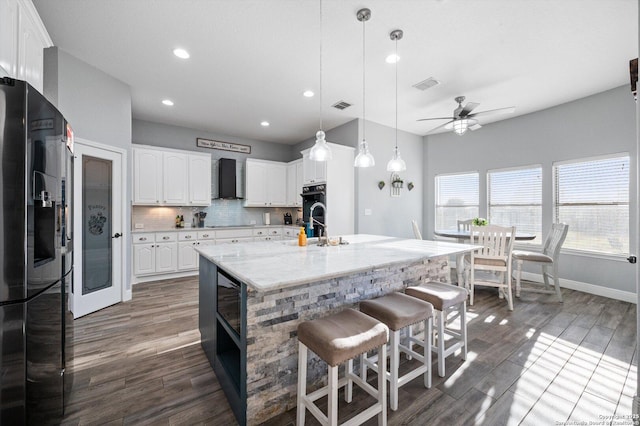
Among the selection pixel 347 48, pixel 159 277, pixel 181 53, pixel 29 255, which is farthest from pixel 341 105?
pixel 159 277

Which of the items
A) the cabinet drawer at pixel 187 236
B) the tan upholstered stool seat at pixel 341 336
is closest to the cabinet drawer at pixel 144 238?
the cabinet drawer at pixel 187 236

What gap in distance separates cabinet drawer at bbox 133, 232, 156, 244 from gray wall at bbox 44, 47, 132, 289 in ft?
2.54

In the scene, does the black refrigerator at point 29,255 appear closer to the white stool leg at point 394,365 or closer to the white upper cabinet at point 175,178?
the white stool leg at point 394,365

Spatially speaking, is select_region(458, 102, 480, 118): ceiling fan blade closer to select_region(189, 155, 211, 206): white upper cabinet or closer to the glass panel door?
select_region(189, 155, 211, 206): white upper cabinet

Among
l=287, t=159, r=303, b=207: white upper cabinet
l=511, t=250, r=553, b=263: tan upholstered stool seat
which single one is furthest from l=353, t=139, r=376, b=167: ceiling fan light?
l=287, t=159, r=303, b=207: white upper cabinet

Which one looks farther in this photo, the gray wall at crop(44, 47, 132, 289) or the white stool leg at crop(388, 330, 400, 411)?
the gray wall at crop(44, 47, 132, 289)

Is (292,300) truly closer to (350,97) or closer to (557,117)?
(350,97)

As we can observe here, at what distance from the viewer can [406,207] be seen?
227 inches

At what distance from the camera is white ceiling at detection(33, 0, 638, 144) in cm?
223

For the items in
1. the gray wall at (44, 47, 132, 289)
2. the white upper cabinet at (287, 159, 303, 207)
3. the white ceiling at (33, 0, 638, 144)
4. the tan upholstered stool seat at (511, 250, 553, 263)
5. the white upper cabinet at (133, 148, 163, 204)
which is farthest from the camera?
the white upper cabinet at (287, 159, 303, 207)

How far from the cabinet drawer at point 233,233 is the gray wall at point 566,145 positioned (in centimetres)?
454

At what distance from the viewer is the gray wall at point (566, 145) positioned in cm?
359

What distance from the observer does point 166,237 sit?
15.3 feet

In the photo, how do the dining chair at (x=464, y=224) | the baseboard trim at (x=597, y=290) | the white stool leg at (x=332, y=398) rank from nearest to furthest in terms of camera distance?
the white stool leg at (x=332, y=398) < the baseboard trim at (x=597, y=290) < the dining chair at (x=464, y=224)
